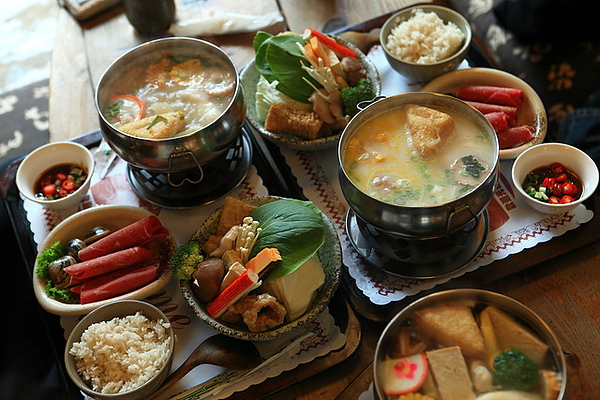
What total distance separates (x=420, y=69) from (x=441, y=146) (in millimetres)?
650

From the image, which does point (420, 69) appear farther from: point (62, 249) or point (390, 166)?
point (62, 249)

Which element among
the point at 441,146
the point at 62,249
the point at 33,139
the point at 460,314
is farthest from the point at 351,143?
the point at 33,139

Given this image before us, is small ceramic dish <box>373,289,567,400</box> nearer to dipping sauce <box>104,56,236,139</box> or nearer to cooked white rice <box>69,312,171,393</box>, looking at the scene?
cooked white rice <box>69,312,171,393</box>

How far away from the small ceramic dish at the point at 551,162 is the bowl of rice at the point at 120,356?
1348mm

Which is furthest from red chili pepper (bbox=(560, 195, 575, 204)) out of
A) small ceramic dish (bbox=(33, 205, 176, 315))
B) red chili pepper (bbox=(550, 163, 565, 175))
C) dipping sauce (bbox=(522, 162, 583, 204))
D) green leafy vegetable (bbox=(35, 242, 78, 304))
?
green leafy vegetable (bbox=(35, 242, 78, 304))

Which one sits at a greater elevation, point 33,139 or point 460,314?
point 460,314

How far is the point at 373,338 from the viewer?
6.47ft

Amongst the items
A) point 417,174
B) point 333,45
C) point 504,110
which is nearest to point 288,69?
point 333,45

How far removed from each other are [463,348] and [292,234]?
638mm

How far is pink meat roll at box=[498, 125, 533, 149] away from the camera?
2.30 meters

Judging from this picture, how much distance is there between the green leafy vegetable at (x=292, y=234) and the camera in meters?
Answer: 1.87

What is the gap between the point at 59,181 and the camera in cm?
238

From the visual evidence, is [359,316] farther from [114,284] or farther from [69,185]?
[69,185]

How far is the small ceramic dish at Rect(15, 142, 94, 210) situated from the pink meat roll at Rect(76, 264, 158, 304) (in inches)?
16.4
